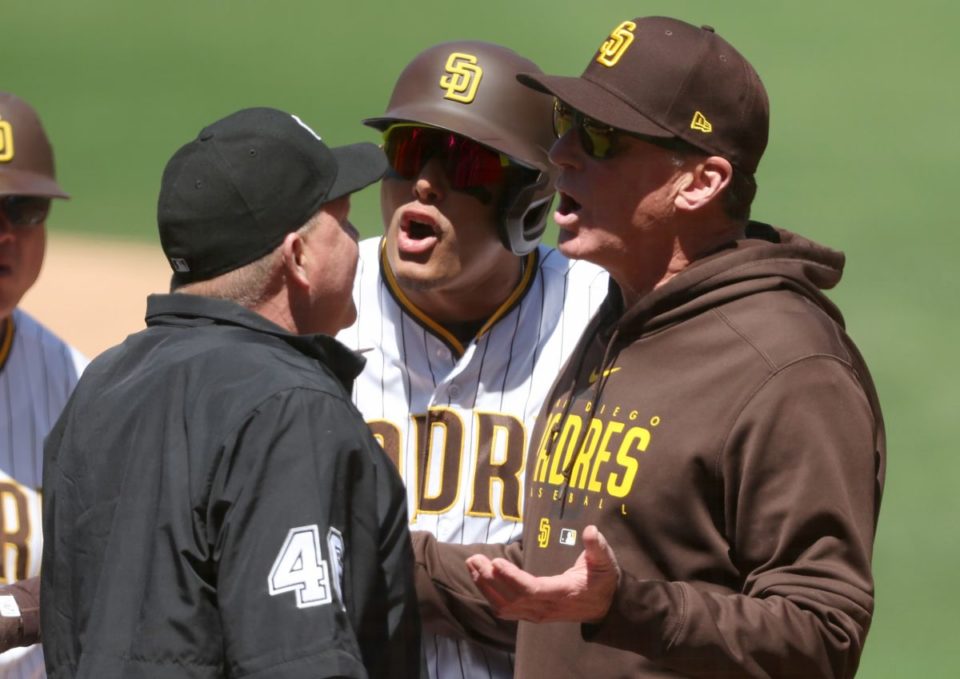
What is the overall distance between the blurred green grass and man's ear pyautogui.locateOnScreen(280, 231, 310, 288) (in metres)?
5.61

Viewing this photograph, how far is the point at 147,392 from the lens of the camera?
8.82 feet

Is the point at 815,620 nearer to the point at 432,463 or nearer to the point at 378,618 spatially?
the point at 378,618

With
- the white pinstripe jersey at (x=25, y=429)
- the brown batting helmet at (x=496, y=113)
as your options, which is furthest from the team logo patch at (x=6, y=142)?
the brown batting helmet at (x=496, y=113)

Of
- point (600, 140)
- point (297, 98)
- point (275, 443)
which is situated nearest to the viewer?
point (275, 443)

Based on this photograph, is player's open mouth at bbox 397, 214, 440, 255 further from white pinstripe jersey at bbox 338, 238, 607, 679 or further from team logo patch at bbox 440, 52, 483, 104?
team logo patch at bbox 440, 52, 483, 104

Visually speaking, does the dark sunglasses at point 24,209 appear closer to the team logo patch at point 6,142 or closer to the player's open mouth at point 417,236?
the team logo patch at point 6,142

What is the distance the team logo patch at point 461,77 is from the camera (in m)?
4.30

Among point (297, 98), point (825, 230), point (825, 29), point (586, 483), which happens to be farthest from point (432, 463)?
point (825, 29)

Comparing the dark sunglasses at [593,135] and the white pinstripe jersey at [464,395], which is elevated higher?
the dark sunglasses at [593,135]

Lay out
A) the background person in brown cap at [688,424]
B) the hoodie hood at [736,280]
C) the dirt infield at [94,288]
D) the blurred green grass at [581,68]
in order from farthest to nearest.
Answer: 1. the blurred green grass at [581,68]
2. the dirt infield at [94,288]
3. the hoodie hood at [736,280]
4. the background person in brown cap at [688,424]

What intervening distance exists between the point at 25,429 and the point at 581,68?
699 centimetres

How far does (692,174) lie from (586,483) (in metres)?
0.71

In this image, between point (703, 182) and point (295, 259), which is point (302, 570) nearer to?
point (295, 259)

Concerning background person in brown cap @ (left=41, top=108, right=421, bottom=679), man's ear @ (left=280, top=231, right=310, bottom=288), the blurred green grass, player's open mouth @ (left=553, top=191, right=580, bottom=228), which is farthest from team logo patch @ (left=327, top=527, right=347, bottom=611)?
the blurred green grass
